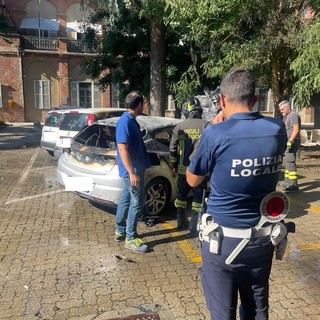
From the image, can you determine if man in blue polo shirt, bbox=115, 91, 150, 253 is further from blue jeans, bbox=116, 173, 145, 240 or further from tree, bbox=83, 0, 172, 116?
tree, bbox=83, 0, 172, 116

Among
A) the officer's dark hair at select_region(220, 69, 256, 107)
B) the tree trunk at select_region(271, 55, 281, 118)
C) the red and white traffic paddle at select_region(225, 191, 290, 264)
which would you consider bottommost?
the red and white traffic paddle at select_region(225, 191, 290, 264)

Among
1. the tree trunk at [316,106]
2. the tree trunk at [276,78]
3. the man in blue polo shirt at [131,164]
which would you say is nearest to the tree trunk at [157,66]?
the tree trunk at [276,78]

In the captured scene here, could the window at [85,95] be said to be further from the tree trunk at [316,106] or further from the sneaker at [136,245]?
the sneaker at [136,245]

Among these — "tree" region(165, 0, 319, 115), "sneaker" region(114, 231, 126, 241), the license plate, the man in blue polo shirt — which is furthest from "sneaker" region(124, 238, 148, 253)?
"tree" region(165, 0, 319, 115)

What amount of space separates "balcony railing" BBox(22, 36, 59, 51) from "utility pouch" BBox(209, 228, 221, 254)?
27905 mm

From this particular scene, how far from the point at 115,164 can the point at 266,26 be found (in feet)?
18.9

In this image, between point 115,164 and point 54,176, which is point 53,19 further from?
point 115,164

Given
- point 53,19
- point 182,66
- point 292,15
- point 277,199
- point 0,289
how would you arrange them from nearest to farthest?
point 277,199 → point 0,289 → point 292,15 → point 182,66 → point 53,19

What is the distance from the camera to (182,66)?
13.3 metres

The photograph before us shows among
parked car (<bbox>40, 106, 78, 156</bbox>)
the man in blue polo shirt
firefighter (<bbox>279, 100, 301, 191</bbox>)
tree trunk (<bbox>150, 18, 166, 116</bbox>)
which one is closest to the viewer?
the man in blue polo shirt

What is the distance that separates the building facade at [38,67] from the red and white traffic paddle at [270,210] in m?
24.0

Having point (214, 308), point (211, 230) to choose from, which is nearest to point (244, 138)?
point (211, 230)

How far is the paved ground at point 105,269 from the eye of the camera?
3.12 metres

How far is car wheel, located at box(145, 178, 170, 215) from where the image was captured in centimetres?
523
